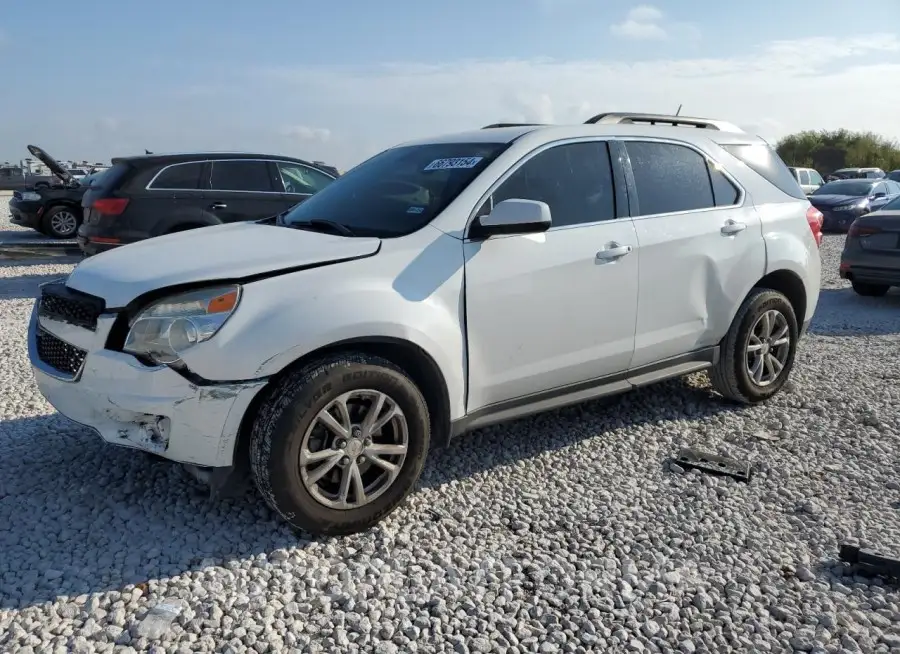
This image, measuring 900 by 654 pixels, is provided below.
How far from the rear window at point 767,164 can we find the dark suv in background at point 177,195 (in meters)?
5.34

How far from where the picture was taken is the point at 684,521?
3.59 m

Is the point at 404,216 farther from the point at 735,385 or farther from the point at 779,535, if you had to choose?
the point at 735,385

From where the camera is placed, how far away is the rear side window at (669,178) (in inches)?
174

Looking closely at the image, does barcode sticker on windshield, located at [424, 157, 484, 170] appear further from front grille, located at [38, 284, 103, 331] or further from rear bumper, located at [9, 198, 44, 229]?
rear bumper, located at [9, 198, 44, 229]

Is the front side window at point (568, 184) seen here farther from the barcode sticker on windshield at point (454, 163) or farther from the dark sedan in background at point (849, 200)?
the dark sedan in background at point (849, 200)

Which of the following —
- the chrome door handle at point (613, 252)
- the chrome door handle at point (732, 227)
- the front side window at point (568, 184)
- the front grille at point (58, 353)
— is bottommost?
the front grille at point (58, 353)

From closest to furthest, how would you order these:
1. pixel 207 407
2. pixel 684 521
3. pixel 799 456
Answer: pixel 207 407, pixel 684 521, pixel 799 456

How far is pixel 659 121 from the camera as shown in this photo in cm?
495

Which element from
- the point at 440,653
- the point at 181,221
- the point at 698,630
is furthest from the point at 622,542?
the point at 181,221

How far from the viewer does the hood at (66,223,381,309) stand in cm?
316

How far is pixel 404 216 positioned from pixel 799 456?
2713mm

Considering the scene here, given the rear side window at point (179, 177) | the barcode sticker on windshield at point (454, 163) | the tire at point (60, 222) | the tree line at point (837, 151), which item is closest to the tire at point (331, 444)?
the barcode sticker on windshield at point (454, 163)

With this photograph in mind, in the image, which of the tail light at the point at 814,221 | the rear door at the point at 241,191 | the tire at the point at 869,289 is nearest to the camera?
the tail light at the point at 814,221

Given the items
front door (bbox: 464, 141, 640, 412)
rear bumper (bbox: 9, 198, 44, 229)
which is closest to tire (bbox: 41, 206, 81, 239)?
rear bumper (bbox: 9, 198, 44, 229)
